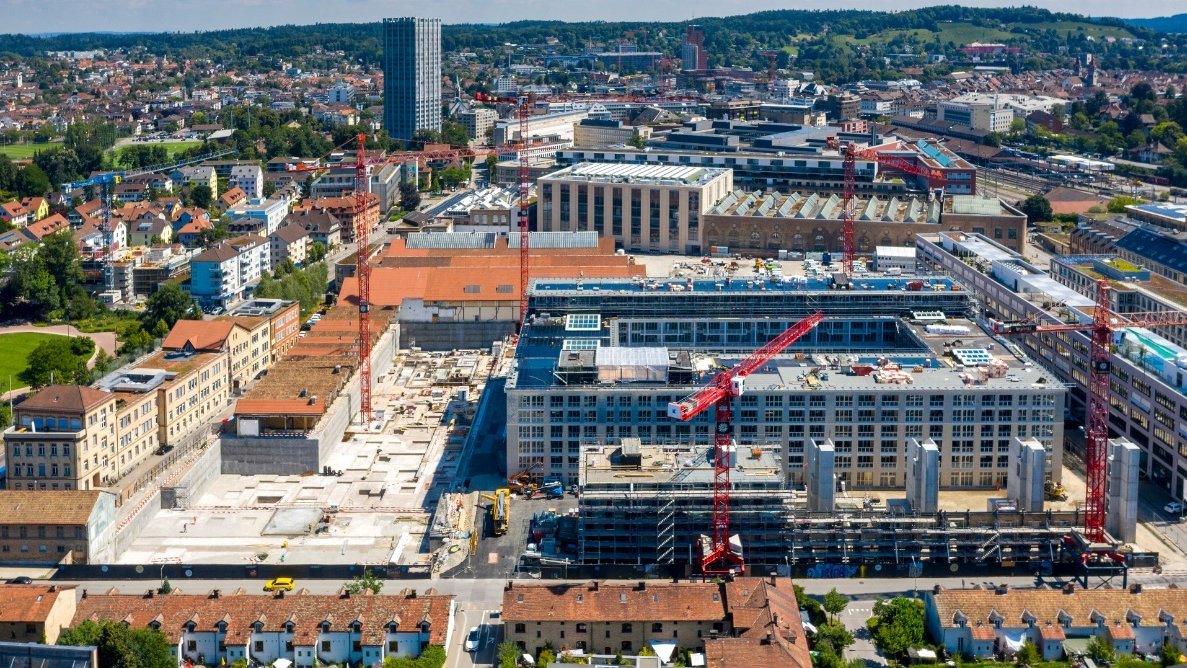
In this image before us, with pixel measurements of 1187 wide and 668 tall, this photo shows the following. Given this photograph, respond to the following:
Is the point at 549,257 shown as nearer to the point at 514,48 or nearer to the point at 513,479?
the point at 513,479

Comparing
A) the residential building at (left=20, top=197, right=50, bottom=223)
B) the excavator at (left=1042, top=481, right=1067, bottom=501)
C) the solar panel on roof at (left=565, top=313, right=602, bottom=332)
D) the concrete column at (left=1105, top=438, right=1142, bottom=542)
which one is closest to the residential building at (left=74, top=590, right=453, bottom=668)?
the solar panel on roof at (left=565, top=313, right=602, bottom=332)

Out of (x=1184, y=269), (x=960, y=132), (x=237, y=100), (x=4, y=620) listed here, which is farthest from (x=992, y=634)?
(x=237, y=100)

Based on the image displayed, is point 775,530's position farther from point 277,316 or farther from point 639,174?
point 639,174

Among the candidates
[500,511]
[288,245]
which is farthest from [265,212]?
[500,511]

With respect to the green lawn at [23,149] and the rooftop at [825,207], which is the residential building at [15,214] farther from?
the rooftop at [825,207]

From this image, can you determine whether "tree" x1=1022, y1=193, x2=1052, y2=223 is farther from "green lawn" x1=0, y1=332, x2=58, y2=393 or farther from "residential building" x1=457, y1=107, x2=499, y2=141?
"residential building" x1=457, y1=107, x2=499, y2=141

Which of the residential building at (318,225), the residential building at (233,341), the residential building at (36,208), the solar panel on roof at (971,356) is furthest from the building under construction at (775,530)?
the residential building at (36,208)
